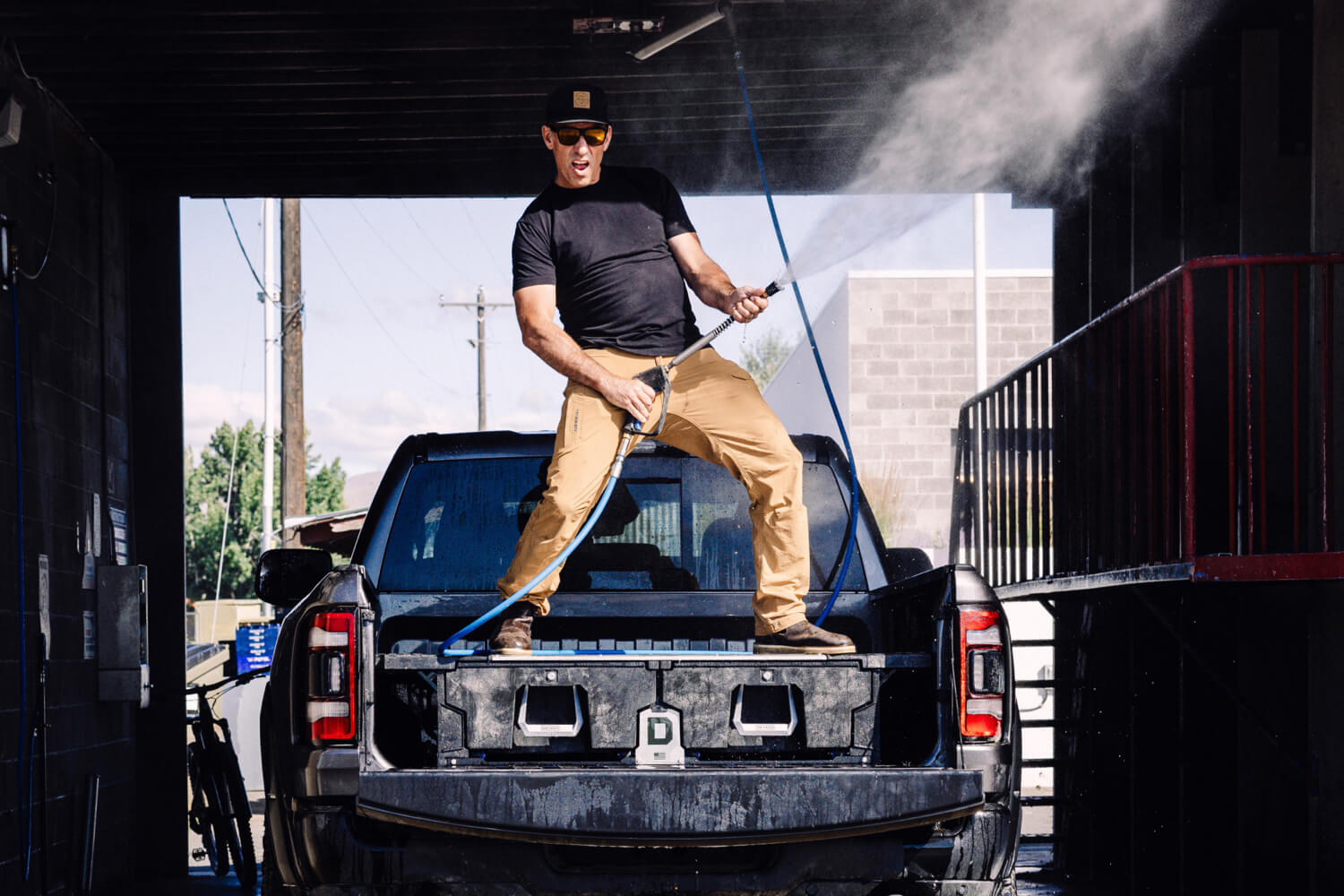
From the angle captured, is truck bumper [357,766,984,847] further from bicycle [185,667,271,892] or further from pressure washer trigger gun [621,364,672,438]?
bicycle [185,667,271,892]

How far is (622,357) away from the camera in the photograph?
18.9 feet

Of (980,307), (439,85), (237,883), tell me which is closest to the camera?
(439,85)

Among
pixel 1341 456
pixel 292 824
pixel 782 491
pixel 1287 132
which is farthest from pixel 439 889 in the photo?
pixel 1287 132

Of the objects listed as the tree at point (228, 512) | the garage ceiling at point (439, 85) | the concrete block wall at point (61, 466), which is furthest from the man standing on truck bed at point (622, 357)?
the tree at point (228, 512)

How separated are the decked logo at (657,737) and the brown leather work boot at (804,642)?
2.02 feet

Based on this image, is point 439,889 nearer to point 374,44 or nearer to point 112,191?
point 374,44

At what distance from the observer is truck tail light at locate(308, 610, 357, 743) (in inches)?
176

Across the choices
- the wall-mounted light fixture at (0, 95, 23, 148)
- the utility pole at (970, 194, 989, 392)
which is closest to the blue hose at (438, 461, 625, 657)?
the wall-mounted light fixture at (0, 95, 23, 148)

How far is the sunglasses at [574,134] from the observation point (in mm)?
5910

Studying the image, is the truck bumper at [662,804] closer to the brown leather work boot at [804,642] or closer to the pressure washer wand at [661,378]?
the brown leather work boot at [804,642]

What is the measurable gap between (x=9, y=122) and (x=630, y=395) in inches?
149

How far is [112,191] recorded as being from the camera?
10094 millimetres

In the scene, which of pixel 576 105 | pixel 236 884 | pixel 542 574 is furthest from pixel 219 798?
pixel 576 105

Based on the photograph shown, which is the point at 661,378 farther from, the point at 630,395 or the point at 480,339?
the point at 480,339
